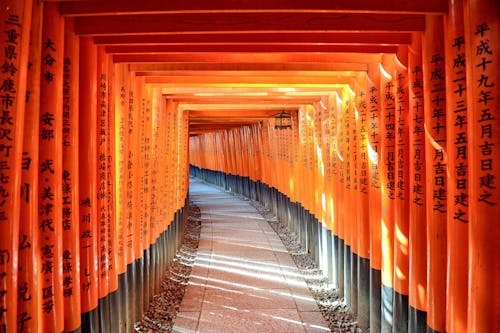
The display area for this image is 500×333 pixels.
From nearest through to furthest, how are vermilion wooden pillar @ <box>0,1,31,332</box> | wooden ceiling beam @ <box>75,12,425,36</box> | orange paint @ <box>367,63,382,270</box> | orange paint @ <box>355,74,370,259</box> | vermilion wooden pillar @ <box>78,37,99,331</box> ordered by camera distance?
1. vermilion wooden pillar @ <box>0,1,31,332</box>
2. wooden ceiling beam @ <box>75,12,425,36</box>
3. vermilion wooden pillar @ <box>78,37,99,331</box>
4. orange paint @ <box>367,63,382,270</box>
5. orange paint @ <box>355,74,370,259</box>

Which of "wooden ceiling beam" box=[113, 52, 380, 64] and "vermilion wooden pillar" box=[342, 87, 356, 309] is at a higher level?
"wooden ceiling beam" box=[113, 52, 380, 64]

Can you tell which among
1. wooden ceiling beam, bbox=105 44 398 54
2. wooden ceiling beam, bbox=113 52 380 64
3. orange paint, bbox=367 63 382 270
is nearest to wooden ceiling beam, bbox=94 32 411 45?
wooden ceiling beam, bbox=105 44 398 54

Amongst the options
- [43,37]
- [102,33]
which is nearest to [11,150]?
[43,37]

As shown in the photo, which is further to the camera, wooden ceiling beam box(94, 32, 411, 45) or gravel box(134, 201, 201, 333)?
gravel box(134, 201, 201, 333)

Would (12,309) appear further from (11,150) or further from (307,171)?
(307,171)

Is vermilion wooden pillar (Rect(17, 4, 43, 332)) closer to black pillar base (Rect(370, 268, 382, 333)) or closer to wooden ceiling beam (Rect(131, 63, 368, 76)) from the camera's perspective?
wooden ceiling beam (Rect(131, 63, 368, 76))

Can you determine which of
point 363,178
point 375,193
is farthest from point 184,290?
point 375,193

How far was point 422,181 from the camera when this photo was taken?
12.1 ft

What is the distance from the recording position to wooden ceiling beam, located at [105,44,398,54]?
429 cm

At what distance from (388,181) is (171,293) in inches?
183

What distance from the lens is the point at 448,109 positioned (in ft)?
10.3

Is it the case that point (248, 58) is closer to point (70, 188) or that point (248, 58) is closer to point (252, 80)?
point (252, 80)

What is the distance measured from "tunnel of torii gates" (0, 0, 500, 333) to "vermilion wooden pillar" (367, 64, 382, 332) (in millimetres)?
25

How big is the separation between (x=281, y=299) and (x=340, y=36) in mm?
4609
